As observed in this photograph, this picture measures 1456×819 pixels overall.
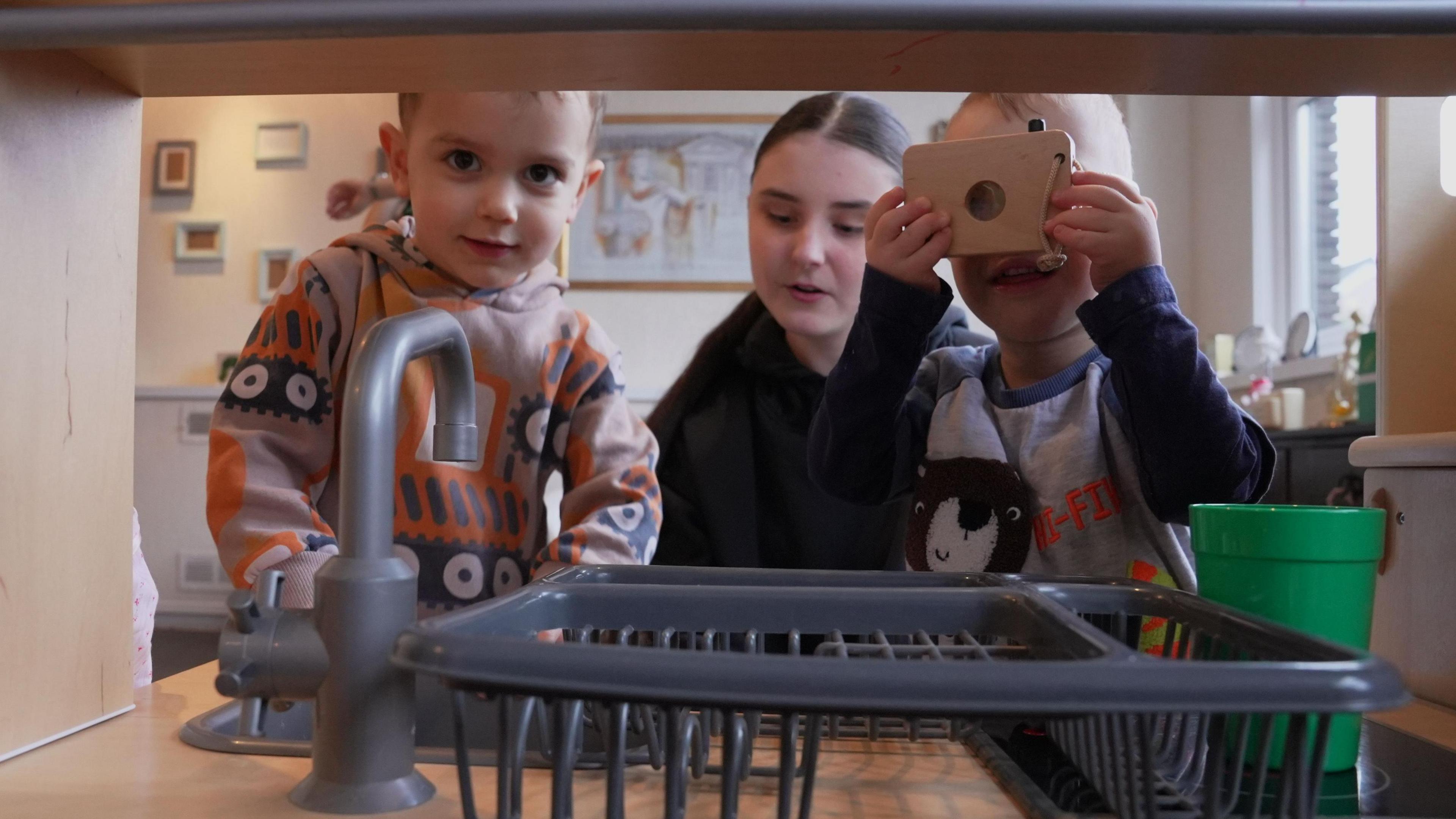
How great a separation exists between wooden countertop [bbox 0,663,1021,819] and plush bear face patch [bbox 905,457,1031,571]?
37cm

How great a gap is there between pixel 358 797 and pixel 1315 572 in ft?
1.35

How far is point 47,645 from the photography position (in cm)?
56

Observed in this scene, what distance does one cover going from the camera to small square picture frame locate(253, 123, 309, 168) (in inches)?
176

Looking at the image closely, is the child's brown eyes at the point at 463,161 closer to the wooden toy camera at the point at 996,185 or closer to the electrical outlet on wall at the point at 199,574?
the wooden toy camera at the point at 996,185

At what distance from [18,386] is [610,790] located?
0.39m

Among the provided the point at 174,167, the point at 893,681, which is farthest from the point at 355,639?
the point at 174,167

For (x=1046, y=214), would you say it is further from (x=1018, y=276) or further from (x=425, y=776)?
(x=425, y=776)

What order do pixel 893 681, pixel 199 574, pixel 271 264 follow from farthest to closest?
pixel 271 264, pixel 199 574, pixel 893 681

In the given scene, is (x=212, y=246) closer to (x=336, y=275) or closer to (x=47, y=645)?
(x=336, y=275)

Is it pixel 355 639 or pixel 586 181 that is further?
pixel 586 181

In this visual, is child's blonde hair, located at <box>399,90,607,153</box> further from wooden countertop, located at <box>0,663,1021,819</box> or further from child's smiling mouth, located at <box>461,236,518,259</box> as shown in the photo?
wooden countertop, located at <box>0,663,1021,819</box>

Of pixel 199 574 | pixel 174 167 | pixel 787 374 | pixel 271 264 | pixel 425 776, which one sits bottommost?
pixel 199 574

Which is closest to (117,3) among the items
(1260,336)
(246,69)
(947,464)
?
(246,69)

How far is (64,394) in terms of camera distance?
57 centimetres
